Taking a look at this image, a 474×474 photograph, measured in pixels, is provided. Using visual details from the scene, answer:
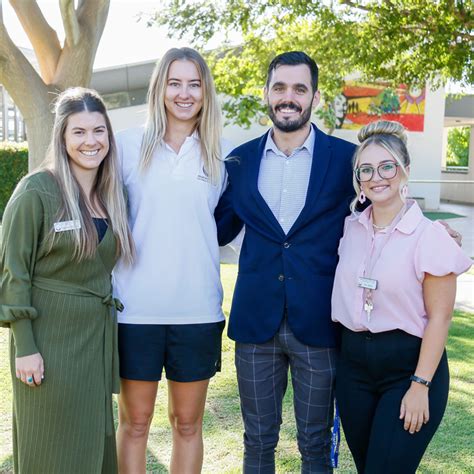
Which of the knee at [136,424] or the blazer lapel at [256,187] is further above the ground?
the blazer lapel at [256,187]

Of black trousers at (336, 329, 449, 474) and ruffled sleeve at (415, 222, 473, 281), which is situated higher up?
ruffled sleeve at (415, 222, 473, 281)

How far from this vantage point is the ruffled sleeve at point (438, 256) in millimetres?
2592

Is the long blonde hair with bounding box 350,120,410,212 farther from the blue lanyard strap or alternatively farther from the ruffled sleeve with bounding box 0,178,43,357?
the ruffled sleeve with bounding box 0,178,43,357

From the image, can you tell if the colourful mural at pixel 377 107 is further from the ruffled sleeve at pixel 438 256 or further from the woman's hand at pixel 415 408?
the woman's hand at pixel 415 408

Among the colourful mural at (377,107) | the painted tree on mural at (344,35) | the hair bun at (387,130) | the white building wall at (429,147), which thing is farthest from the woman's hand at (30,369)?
the white building wall at (429,147)

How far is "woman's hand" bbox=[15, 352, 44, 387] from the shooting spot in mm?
2693

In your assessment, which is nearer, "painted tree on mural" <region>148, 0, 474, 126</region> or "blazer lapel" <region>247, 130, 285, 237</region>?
"blazer lapel" <region>247, 130, 285, 237</region>

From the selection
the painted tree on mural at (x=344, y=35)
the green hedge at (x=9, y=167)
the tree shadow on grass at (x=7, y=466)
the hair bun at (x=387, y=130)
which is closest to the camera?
the hair bun at (x=387, y=130)

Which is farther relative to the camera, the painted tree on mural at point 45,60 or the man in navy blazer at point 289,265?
the painted tree on mural at point 45,60

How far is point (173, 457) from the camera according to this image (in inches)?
131

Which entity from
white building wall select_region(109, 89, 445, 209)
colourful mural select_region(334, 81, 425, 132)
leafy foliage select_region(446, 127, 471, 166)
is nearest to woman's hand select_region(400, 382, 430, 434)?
colourful mural select_region(334, 81, 425, 132)

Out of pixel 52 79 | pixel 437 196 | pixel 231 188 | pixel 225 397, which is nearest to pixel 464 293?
pixel 225 397

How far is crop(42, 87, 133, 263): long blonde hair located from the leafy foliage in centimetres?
4295

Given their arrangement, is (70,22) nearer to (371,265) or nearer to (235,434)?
(235,434)
